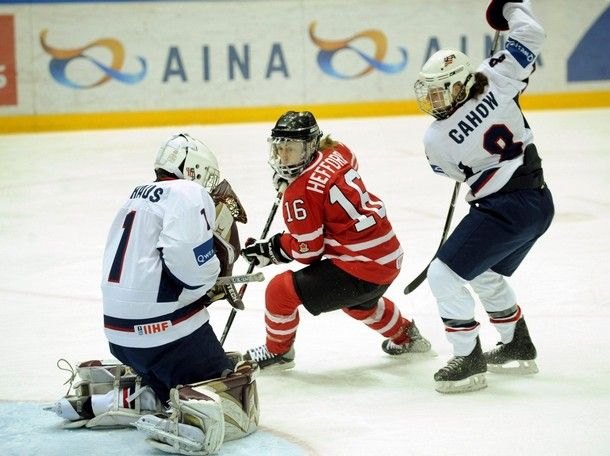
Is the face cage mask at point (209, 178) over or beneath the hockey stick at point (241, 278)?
over

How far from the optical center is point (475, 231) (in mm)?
3932

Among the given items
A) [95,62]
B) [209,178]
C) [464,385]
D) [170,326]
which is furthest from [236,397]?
[95,62]

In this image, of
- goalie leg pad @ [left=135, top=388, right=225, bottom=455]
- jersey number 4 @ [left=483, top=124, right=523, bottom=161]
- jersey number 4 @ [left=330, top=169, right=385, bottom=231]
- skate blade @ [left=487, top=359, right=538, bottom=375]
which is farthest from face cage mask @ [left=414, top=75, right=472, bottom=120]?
goalie leg pad @ [left=135, top=388, right=225, bottom=455]

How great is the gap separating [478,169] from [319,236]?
1.95ft

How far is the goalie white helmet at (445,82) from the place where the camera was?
3.94 meters

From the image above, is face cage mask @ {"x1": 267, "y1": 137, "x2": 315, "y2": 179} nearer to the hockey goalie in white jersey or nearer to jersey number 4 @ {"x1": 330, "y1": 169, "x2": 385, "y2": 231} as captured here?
jersey number 4 @ {"x1": 330, "y1": 169, "x2": 385, "y2": 231}

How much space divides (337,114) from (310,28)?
0.85 meters

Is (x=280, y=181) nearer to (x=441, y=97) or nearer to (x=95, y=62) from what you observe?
(x=441, y=97)

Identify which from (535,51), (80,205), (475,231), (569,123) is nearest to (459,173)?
(475,231)

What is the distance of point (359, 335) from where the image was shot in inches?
186

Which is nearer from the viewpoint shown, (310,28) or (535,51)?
(535,51)

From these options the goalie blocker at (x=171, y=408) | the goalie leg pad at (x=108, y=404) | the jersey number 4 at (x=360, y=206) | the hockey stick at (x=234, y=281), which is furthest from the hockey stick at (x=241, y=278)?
the jersey number 4 at (x=360, y=206)

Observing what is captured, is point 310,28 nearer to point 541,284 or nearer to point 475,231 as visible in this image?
point 541,284

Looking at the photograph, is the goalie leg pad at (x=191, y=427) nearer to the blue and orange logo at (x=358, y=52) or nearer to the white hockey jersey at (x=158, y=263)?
the white hockey jersey at (x=158, y=263)
